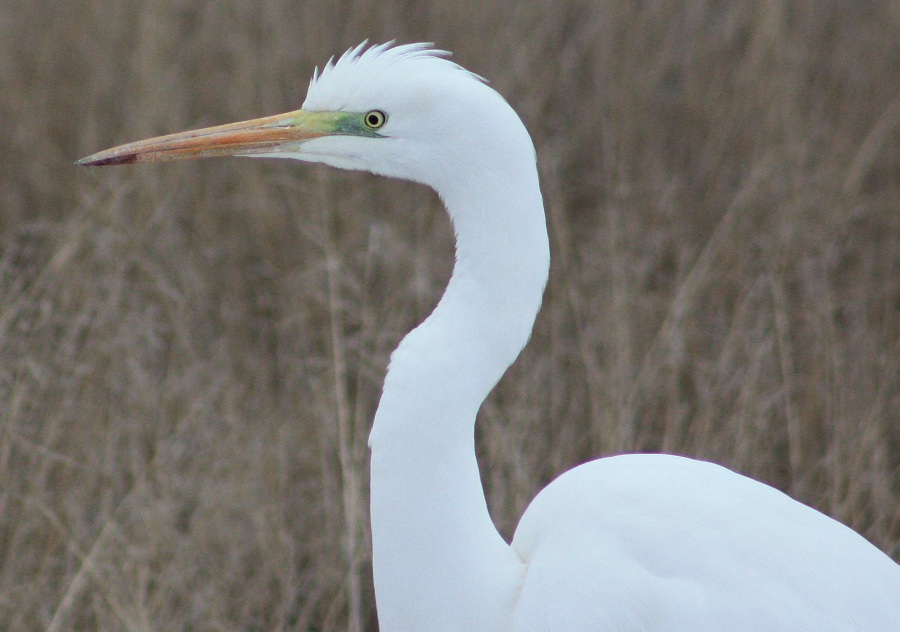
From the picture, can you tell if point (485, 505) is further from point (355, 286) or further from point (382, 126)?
point (355, 286)

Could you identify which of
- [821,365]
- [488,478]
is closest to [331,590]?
[488,478]

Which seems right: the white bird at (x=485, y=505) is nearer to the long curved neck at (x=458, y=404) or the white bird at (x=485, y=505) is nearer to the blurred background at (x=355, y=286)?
the long curved neck at (x=458, y=404)

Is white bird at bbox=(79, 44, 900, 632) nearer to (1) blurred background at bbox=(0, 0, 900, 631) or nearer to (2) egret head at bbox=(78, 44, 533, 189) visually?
(2) egret head at bbox=(78, 44, 533, 189)

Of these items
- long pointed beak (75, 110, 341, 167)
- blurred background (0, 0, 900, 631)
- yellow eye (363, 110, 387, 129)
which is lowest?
blurred background (0, 0, 900, 631)

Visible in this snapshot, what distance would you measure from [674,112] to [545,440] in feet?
5.85

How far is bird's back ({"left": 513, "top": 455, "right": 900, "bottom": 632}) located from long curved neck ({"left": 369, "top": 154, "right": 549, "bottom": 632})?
12 cm

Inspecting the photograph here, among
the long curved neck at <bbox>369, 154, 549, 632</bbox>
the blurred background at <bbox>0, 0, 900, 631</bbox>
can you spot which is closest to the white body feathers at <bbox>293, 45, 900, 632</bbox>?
the long curved neck at <bbox>369, 154, 549, 632</bbox>

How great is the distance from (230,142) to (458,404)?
1.92 feet

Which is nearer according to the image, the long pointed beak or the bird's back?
the bird's back

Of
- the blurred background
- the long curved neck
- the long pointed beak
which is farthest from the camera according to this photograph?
→ the blurred background

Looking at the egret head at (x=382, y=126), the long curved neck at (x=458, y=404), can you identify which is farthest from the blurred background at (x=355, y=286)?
the egret head at (x=382, y=126)

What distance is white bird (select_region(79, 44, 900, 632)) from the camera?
63.2 inches

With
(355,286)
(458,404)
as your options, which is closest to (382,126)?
(458,404)

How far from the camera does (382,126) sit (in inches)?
67.0
